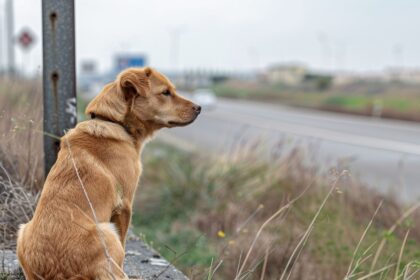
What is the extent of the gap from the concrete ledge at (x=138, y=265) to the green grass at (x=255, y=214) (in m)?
0.92

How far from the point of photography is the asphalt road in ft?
33.8

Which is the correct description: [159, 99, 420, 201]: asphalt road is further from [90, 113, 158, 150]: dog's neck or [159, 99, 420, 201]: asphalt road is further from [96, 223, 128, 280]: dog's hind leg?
[96, 223, 128, 280]: dog's hind leg

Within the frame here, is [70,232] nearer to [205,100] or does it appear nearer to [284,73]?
[205,100]

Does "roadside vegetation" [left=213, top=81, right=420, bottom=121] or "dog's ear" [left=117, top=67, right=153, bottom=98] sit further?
"roadside vegetation" [left=213, top=81, right=420, bottom=121]

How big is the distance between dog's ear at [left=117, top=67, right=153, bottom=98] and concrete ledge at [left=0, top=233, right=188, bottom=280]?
1.11 m

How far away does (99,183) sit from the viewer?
387cm

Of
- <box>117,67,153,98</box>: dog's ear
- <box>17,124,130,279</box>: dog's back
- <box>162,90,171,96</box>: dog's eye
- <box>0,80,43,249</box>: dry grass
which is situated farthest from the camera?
<box>0,80,43,249</box>: dry grass

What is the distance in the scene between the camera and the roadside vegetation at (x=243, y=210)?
5562mm

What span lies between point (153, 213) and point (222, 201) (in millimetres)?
938

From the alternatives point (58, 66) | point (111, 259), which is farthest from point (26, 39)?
point (111, 259)

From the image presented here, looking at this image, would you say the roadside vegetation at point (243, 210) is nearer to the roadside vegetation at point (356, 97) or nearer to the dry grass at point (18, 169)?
the dry grass at point (18, 169)

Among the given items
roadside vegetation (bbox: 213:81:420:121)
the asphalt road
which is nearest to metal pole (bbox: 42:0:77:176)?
the asphalt road

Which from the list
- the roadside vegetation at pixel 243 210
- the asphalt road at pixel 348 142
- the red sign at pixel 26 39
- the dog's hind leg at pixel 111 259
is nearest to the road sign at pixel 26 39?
the red sign at pixel 26 39

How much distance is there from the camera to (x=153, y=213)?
912 centimetres
